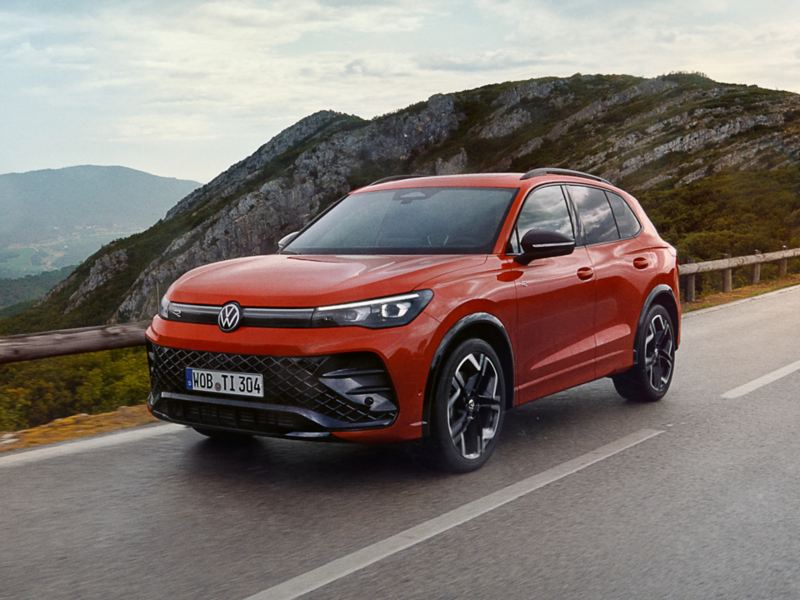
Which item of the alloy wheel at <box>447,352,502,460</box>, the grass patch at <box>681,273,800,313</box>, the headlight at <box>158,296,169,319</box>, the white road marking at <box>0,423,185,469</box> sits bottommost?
the grass patch at <box>681,273,800,313</box>

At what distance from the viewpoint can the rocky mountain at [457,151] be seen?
259 ft

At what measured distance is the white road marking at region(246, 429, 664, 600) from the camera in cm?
359

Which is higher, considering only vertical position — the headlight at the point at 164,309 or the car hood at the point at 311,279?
the car hood at the point at 311,279

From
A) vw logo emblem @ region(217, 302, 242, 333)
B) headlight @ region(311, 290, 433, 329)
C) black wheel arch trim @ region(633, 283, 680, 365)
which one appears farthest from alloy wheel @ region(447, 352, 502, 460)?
black wheel arch trim @ region(633, 283, 680, 365)

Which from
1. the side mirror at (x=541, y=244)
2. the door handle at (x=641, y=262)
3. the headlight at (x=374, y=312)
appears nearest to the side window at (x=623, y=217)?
the door handle at (x=641, y=262)

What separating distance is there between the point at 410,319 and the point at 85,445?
257 centimetres

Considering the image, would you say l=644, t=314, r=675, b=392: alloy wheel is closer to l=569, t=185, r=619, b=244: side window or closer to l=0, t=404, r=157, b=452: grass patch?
l=569, t=185, r=619, b=244: side window

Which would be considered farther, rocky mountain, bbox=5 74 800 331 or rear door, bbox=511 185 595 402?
rocky mountain, bbox=5 74 800 331

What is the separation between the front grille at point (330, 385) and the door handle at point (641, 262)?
3084 millimetres

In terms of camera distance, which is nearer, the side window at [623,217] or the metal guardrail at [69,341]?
the metal guardrail at [69,341]

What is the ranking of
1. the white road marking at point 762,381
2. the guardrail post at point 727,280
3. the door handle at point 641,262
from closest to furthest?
the door handle at point 641,262, the white road marking at point 762,381, the guardrail post at point 727,280

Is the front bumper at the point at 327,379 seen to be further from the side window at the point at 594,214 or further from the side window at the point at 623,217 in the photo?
the side window at the point at 623,217

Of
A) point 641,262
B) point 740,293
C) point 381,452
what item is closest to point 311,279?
point 381,452

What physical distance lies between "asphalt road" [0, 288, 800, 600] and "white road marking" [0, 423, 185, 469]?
27 millimetres
